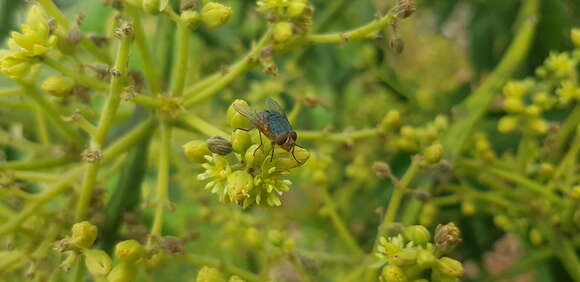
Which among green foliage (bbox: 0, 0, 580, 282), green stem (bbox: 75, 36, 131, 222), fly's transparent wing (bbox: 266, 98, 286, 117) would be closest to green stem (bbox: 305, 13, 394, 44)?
green foliage (bbox: 0, 0, 580, 282)

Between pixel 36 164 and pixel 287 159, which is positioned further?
pixel 36 164

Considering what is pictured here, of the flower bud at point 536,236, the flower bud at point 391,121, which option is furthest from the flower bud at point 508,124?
the flower bud at point 391,121

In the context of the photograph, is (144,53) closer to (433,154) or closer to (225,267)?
(225,267)

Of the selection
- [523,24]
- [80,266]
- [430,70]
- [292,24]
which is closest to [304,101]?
[292,24]

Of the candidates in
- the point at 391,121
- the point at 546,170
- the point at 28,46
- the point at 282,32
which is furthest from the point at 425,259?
the point at 28,46

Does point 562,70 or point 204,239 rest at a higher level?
point 562,70

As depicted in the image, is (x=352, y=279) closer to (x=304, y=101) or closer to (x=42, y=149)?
(x=304, y=101)
